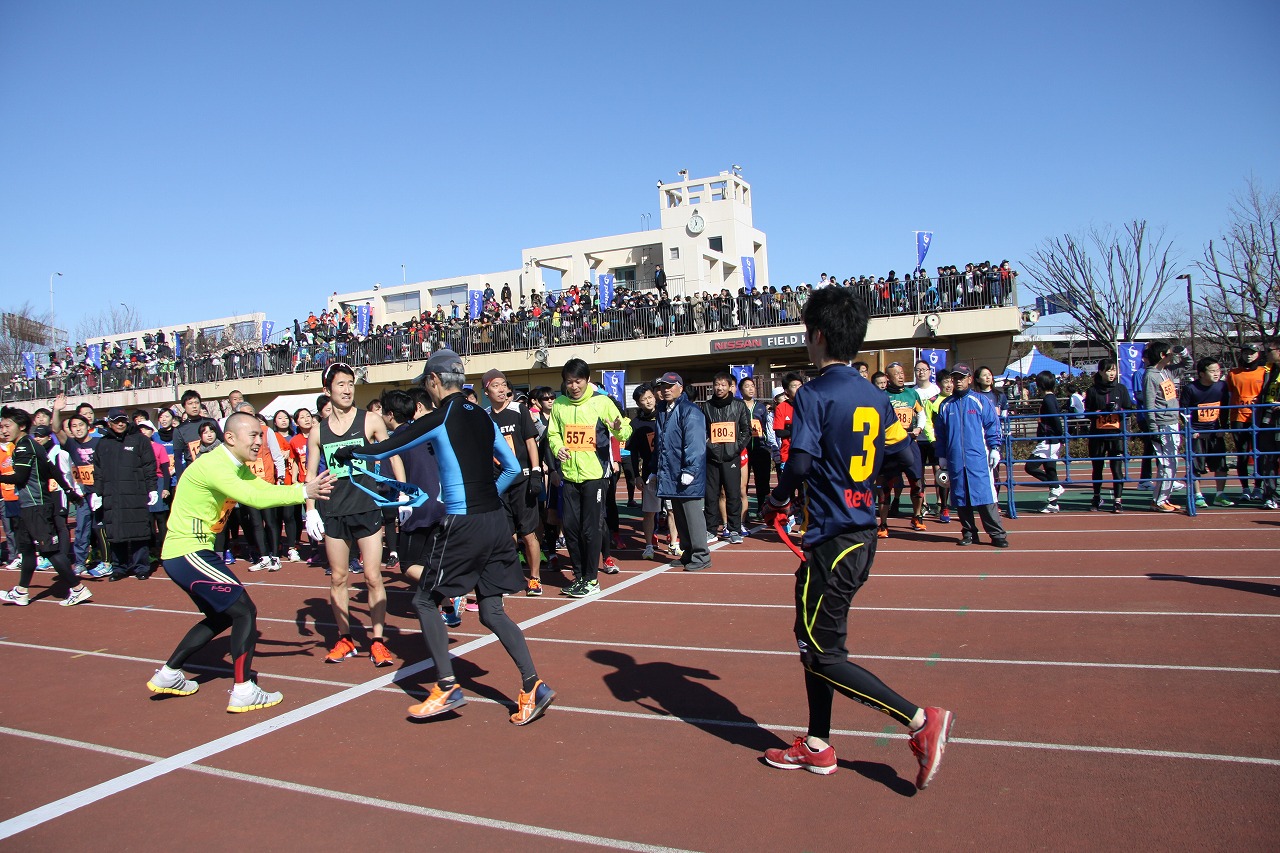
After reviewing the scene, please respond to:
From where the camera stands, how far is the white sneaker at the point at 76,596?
373 inches

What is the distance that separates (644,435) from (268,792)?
7532 mm

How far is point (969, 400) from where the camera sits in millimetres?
10266

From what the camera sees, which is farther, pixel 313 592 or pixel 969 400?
pixel 969 400

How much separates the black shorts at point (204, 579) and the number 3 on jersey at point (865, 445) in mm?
3918

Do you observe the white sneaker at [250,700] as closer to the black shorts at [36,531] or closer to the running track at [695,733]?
the running track at [695,733]

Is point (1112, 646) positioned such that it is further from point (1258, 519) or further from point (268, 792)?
point (1258, 519)

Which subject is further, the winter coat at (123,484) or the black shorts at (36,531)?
the winter coat at (123,484)

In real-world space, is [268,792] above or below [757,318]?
below

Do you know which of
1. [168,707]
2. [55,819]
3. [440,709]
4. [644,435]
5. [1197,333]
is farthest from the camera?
[1197,333]

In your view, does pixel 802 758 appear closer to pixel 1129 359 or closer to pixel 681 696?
pixel 681 696

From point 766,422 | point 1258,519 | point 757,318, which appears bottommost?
point 1258,519

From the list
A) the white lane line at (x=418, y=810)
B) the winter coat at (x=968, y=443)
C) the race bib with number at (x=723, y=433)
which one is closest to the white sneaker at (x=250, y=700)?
the white lane line at (x=418, y=810)

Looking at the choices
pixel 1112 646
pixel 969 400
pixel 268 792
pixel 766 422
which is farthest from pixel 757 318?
pixel 268 792

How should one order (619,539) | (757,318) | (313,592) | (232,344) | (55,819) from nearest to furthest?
(55,819)
(313,592)
(619,539)
(757,318)
(232,344)
